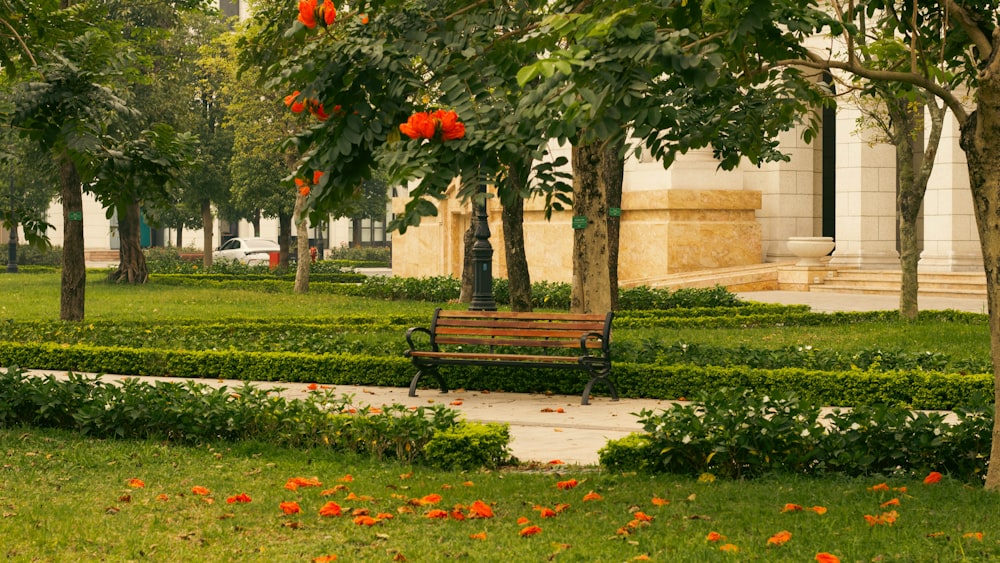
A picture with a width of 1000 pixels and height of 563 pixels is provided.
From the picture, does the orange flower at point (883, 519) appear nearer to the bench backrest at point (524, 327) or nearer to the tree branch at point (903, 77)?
the tree branch at point (903, 77)

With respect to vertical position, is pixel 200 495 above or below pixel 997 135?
below

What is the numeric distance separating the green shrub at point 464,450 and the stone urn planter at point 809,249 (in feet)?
71.7

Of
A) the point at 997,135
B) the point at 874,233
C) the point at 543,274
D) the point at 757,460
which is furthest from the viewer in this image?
the point at 543,274

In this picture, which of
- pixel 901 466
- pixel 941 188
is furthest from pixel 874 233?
pixel 901 466

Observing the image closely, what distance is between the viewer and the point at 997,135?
6.74 m

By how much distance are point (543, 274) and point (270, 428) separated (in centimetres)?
2273

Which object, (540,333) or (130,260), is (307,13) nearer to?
(540,333)

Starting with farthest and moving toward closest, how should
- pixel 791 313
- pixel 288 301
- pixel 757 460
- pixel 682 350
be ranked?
pixel 288 301 → pixel 791 313 → pixel 682 350 → pixel 757 460

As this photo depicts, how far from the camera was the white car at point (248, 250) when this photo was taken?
50.3 metres

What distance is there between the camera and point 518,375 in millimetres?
12172

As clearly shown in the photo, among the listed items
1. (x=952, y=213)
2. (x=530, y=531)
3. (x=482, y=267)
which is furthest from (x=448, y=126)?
(x=952, y=213)

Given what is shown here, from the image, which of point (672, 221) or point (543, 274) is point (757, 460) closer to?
point (672, 221)

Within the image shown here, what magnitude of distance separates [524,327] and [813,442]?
521cm

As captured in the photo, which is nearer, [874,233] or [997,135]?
[997,135]
